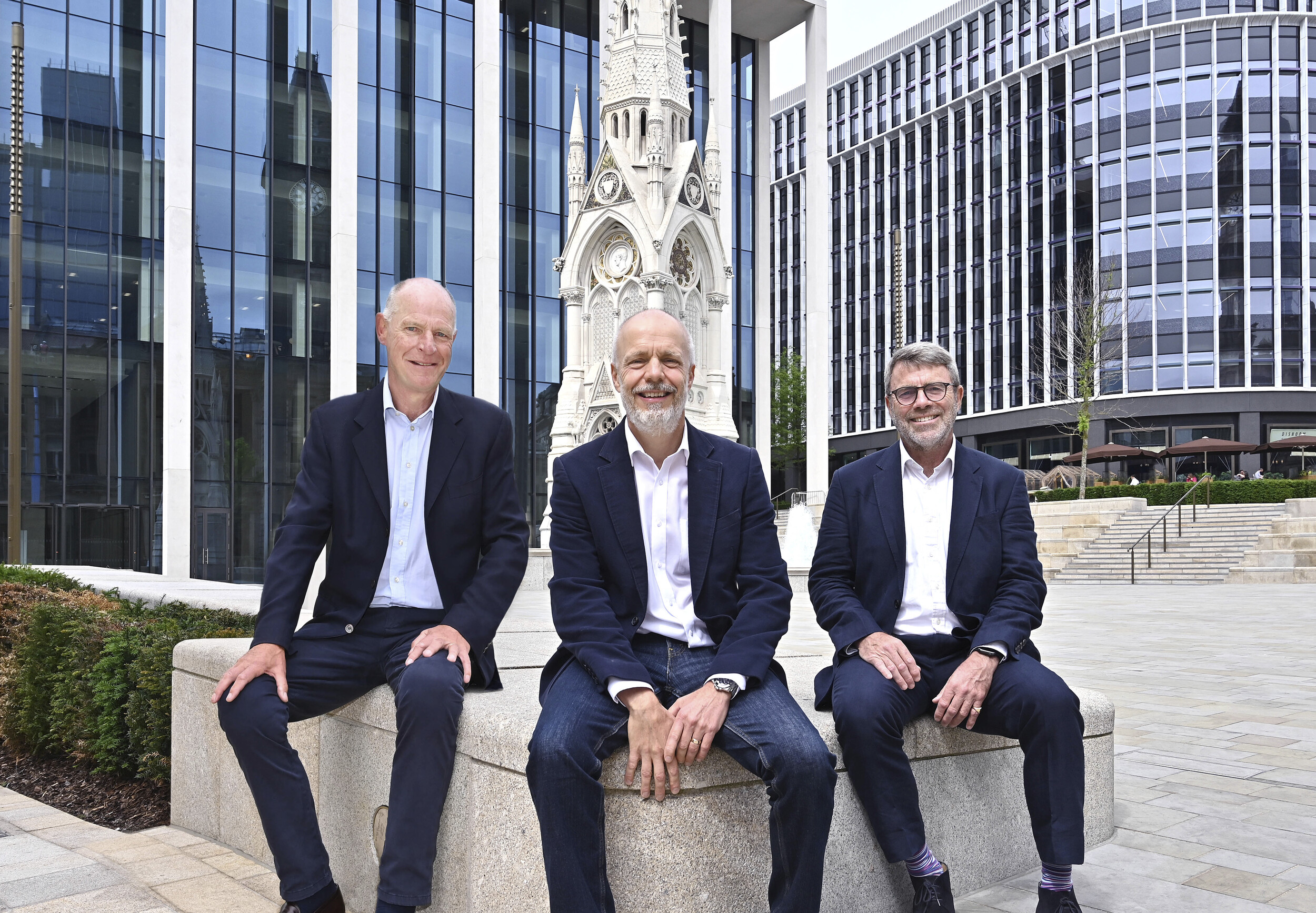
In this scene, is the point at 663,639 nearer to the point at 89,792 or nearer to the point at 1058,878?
the point at 1058,878

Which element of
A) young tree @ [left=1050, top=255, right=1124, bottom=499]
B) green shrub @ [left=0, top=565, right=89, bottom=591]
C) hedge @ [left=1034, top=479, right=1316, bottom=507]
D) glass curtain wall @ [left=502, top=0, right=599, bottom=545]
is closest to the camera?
green shrub @ [left=0, top=565, right=89, bottom=591]

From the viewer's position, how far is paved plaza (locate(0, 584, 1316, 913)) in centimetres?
395

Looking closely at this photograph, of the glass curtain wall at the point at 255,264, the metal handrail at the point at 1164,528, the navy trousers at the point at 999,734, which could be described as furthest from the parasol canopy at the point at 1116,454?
the navy trousers at the point at 999,734

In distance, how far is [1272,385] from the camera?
52781 mm

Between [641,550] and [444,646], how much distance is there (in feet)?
2.56

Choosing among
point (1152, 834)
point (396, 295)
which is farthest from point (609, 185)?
point (1152, 834)

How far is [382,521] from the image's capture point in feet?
13.2

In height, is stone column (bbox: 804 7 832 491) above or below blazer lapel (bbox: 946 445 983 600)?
above

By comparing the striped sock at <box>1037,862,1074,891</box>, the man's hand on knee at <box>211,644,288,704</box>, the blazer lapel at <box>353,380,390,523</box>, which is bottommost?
the striped sock at <box>1037,862,1074,891</box>

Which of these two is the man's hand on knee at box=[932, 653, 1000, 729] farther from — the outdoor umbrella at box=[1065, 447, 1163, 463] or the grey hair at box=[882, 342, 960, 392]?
the outdoor umbrella at box=[1065, 447, 1163, 463]

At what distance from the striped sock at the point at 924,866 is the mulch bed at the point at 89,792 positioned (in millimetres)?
3788

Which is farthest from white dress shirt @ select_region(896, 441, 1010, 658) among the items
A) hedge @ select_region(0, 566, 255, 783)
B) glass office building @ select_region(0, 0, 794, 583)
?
glass office building @ select_region(0, 0, 794, 583)

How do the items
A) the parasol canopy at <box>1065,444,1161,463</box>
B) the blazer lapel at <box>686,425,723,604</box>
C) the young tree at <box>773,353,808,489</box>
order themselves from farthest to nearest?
the young tree at <box>773,353,808,489</box> < the parasol canopy at <box>1065,444,1161,463</box> < the blazer lapel at <box>686,425,723,604</box>

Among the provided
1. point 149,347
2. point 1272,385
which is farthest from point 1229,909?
point 1272,385
